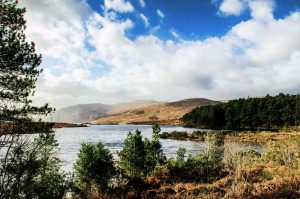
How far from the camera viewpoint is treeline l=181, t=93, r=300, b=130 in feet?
438

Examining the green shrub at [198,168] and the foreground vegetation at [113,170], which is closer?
the foreground vegetation at [113,170]

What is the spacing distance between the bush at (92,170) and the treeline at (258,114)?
375 ft

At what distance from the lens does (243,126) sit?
148 metres

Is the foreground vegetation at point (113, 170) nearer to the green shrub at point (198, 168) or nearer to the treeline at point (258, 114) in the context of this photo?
the green shrub at point (198, 168)

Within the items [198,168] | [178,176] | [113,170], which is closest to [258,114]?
[198,168]

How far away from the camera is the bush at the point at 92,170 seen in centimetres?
2480

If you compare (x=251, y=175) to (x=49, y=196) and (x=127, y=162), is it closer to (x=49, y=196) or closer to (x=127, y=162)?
(x=127, y=162)

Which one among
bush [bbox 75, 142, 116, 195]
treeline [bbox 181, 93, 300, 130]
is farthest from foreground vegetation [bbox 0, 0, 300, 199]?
treeline [bbox 181, 93, 300, 130]

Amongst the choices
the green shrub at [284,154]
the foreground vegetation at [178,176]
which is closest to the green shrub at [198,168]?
the foreground vegetation at [178,176]

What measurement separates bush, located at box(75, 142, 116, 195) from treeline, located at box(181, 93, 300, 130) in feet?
375

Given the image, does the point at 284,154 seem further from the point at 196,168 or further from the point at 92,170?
the point at 92,170

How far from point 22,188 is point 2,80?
978 cm

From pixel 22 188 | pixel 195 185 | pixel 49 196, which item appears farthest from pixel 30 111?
pixel 195 185

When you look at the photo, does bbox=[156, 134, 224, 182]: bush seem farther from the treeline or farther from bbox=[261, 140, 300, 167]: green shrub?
the treeline
